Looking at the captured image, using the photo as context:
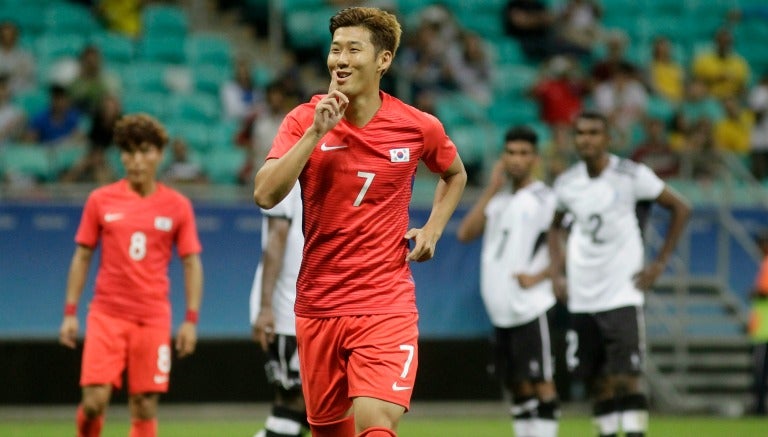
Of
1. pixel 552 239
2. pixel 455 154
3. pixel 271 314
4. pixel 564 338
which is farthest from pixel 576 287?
pixel 564 338

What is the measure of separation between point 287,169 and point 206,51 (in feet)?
38.2

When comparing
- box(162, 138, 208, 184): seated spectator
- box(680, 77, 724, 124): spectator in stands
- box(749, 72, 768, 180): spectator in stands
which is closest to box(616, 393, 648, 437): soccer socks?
box(162, 138, 208, 184): seated spectator

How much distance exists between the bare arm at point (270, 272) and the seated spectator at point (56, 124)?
6.53 meters

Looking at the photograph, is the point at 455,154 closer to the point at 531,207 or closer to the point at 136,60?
the point at 531,207

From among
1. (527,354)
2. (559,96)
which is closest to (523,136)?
(527,354)

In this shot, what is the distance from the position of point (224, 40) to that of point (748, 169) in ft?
21.4

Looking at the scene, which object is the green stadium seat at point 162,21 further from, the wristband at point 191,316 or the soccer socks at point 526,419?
the soccer socks at point 526,419

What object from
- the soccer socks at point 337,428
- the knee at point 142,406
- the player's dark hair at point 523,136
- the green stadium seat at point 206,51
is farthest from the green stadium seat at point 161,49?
the soccer socks at point 337,428

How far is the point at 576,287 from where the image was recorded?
10414mm

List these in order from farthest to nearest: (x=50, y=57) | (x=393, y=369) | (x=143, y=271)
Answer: (x=50, y=57)
(x=143, y=271)
(x=393, y=369)

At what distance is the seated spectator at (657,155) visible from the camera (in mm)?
16109

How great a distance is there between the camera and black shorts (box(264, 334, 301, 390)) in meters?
8.75

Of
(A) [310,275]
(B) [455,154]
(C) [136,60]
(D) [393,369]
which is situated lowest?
(D) [393,369]

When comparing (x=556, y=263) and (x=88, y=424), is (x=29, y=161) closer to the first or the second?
(x=88, y=424)
